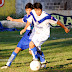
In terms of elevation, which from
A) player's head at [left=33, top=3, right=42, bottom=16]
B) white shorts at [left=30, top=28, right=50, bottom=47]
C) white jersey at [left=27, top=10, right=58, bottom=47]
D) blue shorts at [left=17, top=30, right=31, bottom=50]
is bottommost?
blue shorts at [left=17, top=30, right=31, bottom=50]

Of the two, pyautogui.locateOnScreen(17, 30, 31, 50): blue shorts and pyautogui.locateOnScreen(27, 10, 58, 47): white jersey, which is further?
pyautogui.locateOnScreen(17, 30, 31, 50): blue shorts

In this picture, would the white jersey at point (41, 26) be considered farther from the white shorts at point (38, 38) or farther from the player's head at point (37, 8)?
the player's head at point (37, 8)

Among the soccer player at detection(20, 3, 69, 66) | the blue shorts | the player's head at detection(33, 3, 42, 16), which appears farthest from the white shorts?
the player's head at detection(33, 3, 42, 16)

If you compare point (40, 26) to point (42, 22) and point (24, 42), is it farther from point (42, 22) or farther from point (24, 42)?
point (24, 42)

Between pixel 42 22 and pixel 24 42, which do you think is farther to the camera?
pixel 24 42

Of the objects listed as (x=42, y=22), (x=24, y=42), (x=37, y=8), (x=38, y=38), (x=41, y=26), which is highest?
(x=37, y=8)

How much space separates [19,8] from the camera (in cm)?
2505

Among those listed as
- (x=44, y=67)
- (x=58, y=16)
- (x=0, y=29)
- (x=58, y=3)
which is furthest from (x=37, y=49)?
(x=58, y=3)

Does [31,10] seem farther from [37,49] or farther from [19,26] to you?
[19,26]

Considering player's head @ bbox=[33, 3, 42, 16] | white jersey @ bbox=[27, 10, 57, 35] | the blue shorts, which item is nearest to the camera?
player's head @ bbox=[33, 3, 42, 16]

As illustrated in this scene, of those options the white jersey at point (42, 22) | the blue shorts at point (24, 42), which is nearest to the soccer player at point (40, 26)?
the white jersey at point (42, 22)

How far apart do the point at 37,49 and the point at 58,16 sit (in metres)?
17.7

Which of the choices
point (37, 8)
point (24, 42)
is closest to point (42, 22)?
point (37, 8)

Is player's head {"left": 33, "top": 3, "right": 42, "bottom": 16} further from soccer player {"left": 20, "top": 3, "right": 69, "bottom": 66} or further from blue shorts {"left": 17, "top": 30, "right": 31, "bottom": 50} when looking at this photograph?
blue shorts {"left": 17, "top": 30, "right": 31, "bottom": 50}
